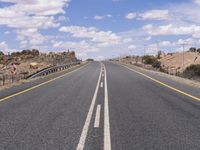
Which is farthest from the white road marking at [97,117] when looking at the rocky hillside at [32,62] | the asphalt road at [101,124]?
the rocky hillside at [32,62]

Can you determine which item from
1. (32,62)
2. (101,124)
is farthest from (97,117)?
(32,62)

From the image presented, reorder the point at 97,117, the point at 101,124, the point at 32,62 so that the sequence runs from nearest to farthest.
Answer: the point at 101,124
the point at 97,117
the point at 32,62

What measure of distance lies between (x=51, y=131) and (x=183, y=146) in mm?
3015

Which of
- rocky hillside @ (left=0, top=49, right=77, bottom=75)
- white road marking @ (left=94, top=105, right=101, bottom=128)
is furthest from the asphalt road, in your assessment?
rocky hillside @ (left=0, top=49, right=77, bottom=75)

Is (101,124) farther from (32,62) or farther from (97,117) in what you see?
(32,62)

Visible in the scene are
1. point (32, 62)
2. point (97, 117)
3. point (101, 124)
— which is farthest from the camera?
point (32, 62)

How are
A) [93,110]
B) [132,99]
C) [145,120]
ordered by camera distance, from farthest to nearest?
[132,99] → [93,110] → [145,120]

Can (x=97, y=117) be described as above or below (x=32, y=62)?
below

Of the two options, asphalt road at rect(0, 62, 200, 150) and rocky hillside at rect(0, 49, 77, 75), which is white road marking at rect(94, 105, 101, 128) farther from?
rocky hillside at rect(0, 49, 77, 75)

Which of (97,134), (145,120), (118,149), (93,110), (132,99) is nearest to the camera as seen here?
(118,149)

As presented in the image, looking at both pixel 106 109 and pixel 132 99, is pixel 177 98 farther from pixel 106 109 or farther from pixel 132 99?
pixel 106 109

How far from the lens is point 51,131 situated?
7969 millimetres

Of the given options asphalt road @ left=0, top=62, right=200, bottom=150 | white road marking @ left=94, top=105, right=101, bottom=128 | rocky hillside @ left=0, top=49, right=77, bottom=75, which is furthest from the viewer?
rocky hillside @ left=0, top=49, right=77, bottom=75

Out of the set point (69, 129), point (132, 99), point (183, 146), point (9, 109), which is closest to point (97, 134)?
point (69, 129)
